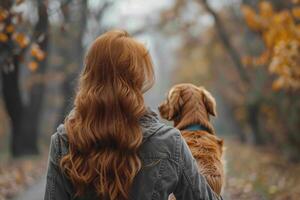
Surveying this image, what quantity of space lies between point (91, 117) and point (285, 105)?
13868mm

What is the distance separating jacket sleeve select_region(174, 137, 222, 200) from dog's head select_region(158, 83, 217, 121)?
1572mm

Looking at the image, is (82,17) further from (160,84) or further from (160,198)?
(160,84)

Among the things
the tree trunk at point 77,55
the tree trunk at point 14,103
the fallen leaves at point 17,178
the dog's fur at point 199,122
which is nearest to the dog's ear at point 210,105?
the dog's fur at point 199,122

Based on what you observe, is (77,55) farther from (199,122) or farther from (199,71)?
(199,122)

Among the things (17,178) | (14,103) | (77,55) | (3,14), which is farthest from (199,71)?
(3,14)

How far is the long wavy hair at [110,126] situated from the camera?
294 cm

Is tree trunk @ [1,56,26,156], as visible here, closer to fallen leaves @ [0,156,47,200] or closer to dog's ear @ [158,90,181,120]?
fallen leaves @ [0,156,47,200]

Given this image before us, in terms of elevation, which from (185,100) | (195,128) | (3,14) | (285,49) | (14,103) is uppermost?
(3,14)

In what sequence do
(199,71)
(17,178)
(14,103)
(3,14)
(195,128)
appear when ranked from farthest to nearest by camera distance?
(199,71), (14,103), (17,178), (3,14), (195,128)

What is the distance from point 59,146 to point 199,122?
1.76 meters

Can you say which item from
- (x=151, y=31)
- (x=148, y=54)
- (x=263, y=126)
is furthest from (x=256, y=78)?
(x=148, y=54)

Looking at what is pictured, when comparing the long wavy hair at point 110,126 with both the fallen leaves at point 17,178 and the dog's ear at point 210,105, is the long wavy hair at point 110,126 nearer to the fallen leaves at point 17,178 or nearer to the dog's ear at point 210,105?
the dog's ear at point 210,105

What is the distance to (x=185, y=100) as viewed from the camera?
15.3 ft

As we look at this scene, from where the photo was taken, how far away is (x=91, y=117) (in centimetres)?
298
